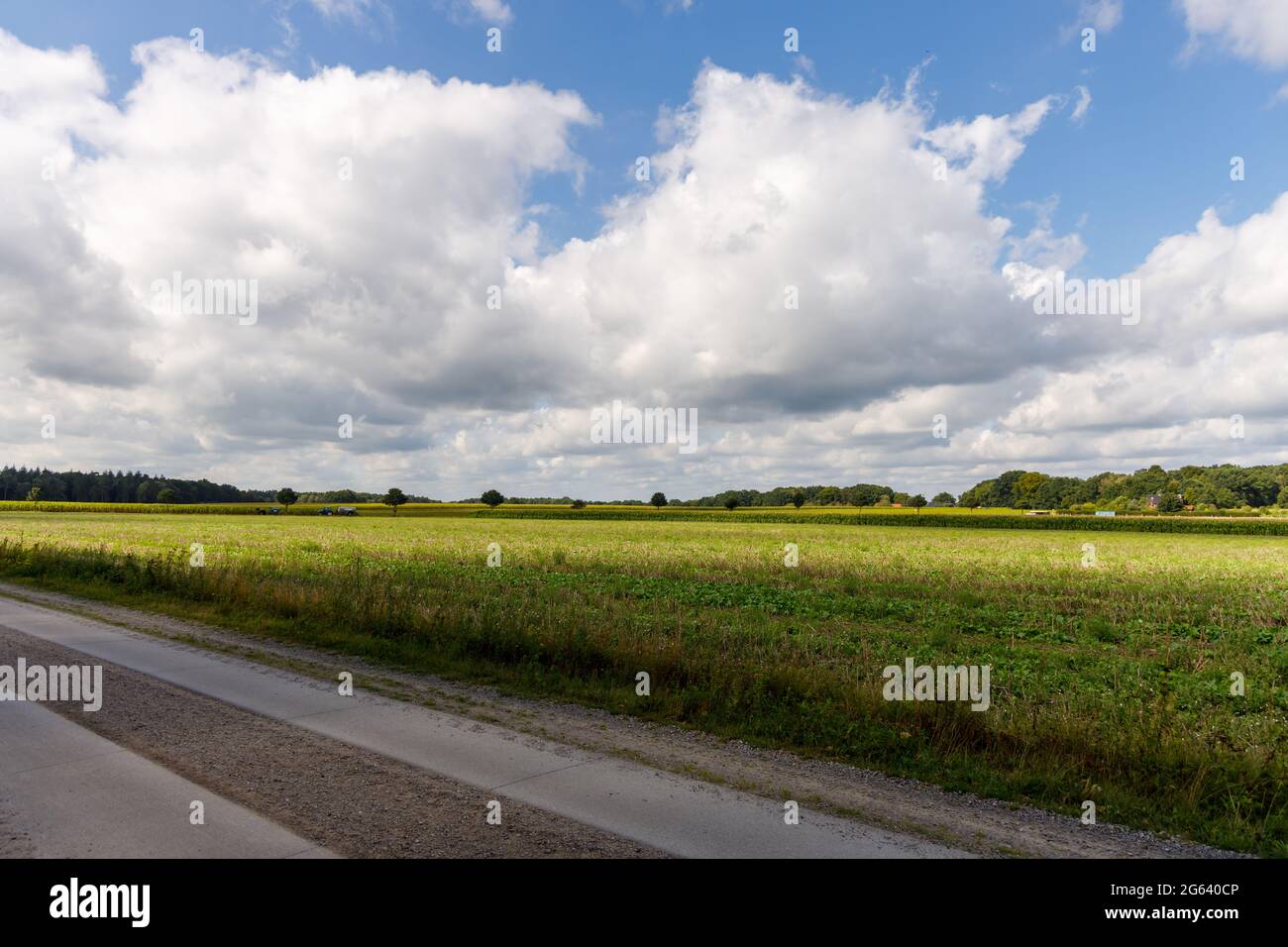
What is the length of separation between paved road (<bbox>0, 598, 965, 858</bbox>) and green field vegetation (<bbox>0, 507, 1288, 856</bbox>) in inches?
72.9

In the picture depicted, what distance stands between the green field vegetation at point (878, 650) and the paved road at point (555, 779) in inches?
72.9

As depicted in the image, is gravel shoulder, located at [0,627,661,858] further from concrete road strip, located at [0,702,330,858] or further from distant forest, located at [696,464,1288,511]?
distant forest, located at [696,464,1288,511]

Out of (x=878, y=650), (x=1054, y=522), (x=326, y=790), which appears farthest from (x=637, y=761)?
(x=1054, y=522)

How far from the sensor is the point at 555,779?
6816 millimetres

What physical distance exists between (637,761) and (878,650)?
21.8 ft

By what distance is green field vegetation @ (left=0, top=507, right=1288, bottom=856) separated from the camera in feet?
24.1

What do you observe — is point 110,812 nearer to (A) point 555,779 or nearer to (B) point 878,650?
(A) point 555,779

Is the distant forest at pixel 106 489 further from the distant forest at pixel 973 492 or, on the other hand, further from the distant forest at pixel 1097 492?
the distant forest at pixel 1097 492

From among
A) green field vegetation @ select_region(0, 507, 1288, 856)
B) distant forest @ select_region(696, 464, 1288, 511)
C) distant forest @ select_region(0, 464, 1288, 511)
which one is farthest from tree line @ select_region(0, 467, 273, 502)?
green field vegetation @ select_region(0, 507, 1288, 856)

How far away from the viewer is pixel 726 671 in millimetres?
10211

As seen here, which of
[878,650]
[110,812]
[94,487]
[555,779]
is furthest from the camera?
[94,487]

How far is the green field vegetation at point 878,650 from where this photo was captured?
7.34m

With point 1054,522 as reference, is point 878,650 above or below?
above
